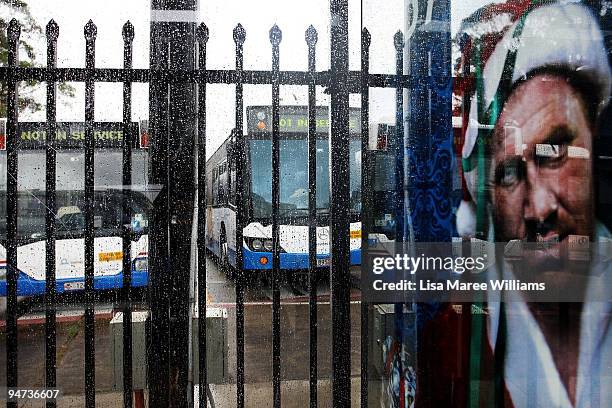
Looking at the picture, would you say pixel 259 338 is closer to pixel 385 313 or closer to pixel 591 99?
pixel 385 313

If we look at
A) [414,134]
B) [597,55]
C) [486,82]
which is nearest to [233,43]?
[414,134]

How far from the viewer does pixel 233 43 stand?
2658 millimetres

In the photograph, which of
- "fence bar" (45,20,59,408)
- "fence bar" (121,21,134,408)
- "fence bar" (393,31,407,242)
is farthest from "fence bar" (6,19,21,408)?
"fence bar" (393,31,407,242)

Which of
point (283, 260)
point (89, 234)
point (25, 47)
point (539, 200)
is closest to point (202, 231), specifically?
point (283, 260)

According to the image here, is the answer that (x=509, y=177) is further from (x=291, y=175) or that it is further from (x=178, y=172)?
(x=178, y=172)

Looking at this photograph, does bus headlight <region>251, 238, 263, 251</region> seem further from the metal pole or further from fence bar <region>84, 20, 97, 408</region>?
fence bar <region>84, 20, 97, 408</region>

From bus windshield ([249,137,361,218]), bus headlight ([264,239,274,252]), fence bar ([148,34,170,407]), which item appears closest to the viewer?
fence bar ([148,34,170,407])

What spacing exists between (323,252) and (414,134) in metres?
0.76

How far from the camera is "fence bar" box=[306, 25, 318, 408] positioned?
2508mm

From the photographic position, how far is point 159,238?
2572 millimetres

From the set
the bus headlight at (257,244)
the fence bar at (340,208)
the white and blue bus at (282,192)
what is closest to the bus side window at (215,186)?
the white and blue bus at (282,192)

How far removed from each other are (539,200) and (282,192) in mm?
1214

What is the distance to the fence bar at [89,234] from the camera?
8.09ft

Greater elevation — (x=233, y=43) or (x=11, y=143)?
(x=233, y=43)
